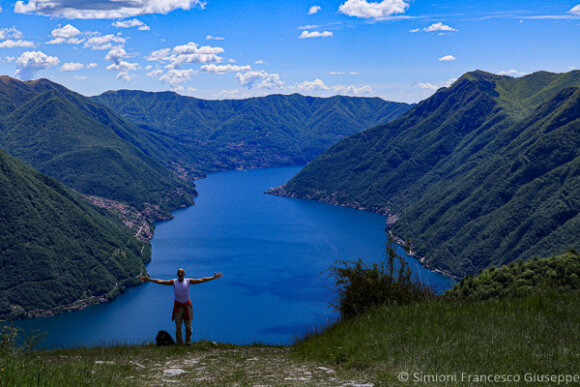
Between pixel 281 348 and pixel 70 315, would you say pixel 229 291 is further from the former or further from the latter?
pixel 281 348

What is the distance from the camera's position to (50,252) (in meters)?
158

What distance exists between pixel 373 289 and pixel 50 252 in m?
165

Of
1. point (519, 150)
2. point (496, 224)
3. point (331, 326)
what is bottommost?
point (496, 224)

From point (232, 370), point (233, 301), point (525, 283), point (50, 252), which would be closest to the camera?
point (232, 370)

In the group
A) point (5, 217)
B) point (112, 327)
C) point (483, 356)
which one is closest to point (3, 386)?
point (483, 356)

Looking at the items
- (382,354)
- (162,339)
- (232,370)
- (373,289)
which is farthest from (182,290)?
(382,354)

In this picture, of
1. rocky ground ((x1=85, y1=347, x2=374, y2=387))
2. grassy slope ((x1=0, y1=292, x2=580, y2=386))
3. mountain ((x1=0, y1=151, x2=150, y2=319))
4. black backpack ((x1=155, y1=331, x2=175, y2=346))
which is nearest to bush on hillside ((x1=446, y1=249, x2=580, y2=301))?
grassy slope ((x1=0, y1=292, x2=580, y2=386))

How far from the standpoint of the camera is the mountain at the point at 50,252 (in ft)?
468

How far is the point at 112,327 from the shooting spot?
124m

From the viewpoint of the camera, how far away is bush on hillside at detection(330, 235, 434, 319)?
58.2 feet

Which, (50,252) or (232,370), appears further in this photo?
(50,252)

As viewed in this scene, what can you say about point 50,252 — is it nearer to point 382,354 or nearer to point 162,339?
point 162,339

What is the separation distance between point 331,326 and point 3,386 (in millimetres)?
11378

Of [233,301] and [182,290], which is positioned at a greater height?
[182,290]
